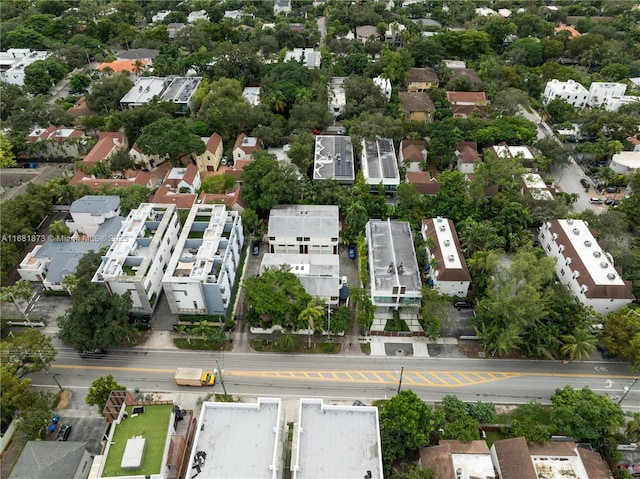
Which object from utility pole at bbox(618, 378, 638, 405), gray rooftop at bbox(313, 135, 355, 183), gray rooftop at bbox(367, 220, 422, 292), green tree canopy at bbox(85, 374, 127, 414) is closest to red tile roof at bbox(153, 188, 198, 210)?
gray rooftop at bbox(313, 135, 355, 183)

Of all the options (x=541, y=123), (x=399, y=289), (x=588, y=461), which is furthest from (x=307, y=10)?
(x=588, y=461)

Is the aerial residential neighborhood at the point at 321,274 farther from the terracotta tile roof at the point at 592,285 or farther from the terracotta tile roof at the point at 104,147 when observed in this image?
the terracotta tile roof at the point at 104,147

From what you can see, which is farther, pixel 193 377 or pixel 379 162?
pixel 379 162

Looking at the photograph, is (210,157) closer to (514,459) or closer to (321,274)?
(321,274)

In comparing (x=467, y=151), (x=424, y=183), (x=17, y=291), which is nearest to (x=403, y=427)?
(x=424, y=183)

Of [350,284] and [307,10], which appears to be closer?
[350,284]

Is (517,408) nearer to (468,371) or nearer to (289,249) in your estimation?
(468,371)
